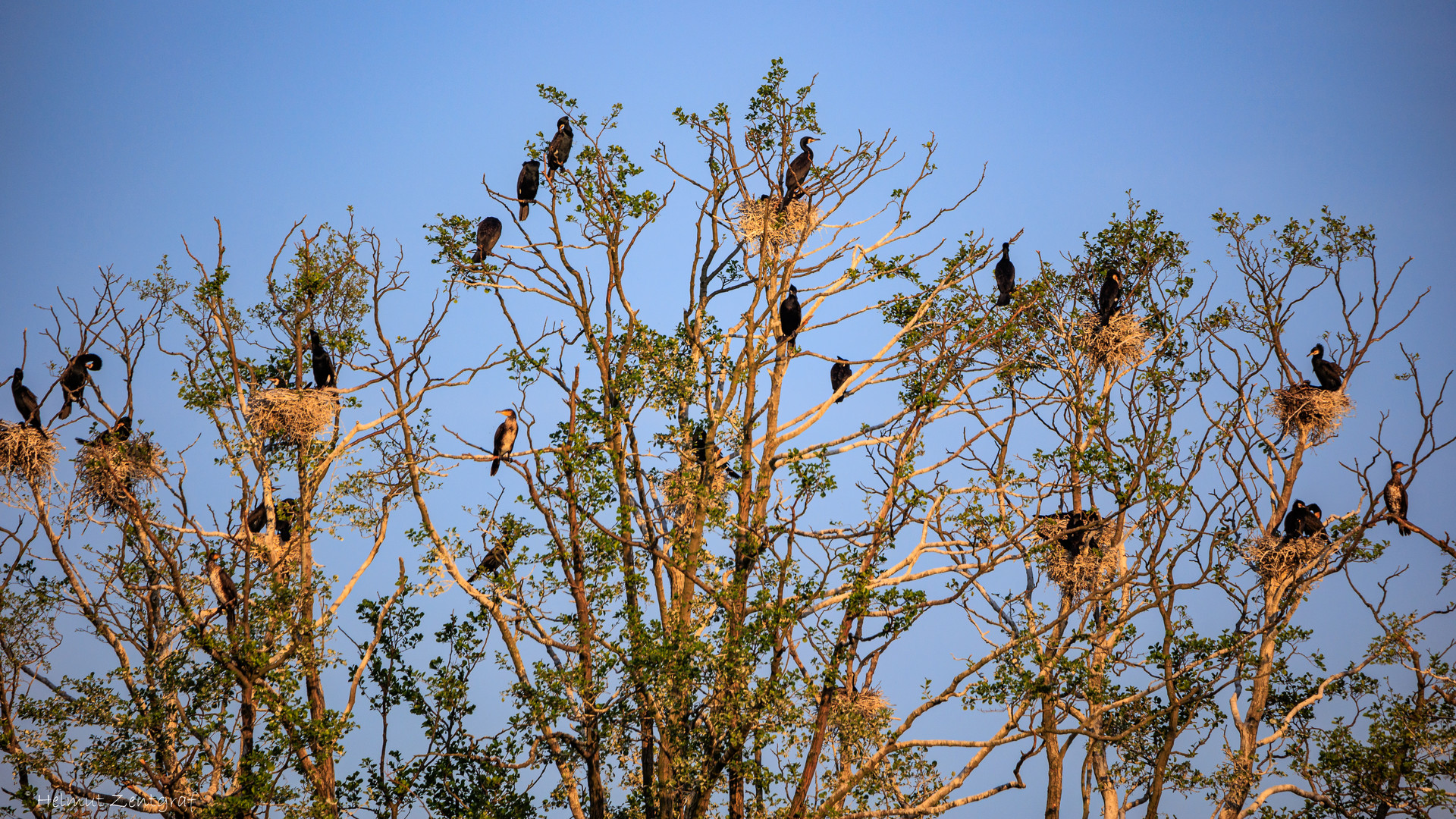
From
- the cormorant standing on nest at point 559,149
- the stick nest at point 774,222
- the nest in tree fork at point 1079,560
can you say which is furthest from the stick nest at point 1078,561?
the cormorant standing on nest at point 559,149

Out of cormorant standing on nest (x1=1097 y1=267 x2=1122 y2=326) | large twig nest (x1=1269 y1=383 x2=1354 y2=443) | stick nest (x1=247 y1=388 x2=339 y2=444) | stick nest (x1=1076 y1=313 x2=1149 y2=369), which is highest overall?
cormorant standing on nest (x1=1097 y1=267 x2=1122 y2=326)

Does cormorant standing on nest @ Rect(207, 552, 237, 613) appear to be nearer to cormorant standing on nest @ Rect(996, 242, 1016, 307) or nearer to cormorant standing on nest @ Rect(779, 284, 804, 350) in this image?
cormorant standing on nest @ Rect(779, 284, 804, 350)

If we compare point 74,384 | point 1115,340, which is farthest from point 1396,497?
point 74,384

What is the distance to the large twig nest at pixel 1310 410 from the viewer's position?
488 inches

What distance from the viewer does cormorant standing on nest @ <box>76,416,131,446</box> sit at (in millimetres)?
10406

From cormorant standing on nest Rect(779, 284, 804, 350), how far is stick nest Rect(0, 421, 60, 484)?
24.7 ft

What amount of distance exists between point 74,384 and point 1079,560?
1066 centimetres

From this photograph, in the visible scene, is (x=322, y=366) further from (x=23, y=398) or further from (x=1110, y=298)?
(x=1110, y=298)

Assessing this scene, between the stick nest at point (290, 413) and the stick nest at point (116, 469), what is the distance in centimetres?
96

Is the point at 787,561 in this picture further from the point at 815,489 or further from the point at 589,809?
the point at 589,809

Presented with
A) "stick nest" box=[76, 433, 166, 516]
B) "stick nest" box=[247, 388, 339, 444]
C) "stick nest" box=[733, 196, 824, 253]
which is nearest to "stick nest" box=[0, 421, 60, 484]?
"stick nest" box=[76, 433, 166, 516]

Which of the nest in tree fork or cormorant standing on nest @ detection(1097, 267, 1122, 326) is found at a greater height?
cormorant standing on nest @ detection(1097, 267, 1122, 326)

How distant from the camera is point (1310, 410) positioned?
12.5m

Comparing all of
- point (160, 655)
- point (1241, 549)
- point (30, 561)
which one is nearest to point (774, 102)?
point (1241, 549)
